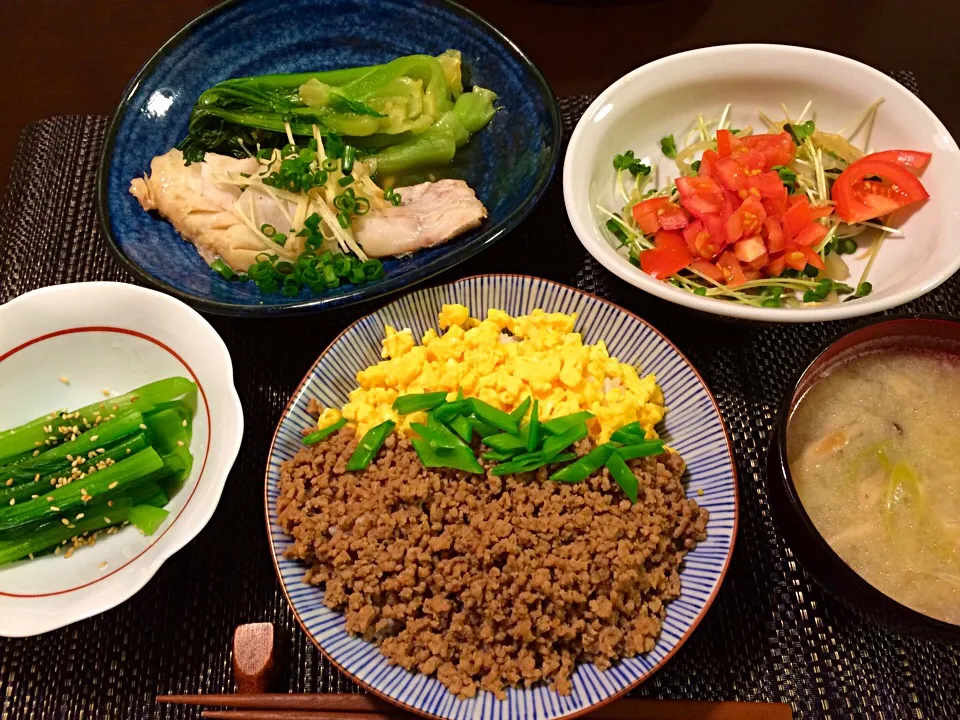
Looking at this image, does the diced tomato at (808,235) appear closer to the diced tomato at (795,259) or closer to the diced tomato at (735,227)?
the diced tomato at (795,259)

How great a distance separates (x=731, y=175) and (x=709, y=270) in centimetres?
36

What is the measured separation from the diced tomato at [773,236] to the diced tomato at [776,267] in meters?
0.03

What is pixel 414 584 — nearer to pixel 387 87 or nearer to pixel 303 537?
pixel 303 537

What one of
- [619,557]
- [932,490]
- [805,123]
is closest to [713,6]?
[805,123]

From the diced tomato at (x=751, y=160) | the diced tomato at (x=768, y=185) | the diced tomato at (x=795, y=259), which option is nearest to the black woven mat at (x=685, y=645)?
the diced tomato at (x=795, y=259)

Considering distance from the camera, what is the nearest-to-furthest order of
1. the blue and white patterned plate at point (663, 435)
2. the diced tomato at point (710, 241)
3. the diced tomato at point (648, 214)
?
the blue and white patterned plate at point (663, 435)
the diced tomato at point (710, 241)
the diced tomato at point (648, 214)

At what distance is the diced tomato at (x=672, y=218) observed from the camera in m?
2.32

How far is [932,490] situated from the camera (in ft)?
5.59

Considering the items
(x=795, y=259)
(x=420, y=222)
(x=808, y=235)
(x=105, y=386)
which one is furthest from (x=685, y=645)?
(x=105, y=386)

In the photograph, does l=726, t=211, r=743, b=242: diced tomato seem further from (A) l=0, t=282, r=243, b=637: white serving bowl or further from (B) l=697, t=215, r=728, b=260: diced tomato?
(A) l=0, t=282, r=243, b=637: white serving bowl

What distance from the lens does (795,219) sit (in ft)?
7.41

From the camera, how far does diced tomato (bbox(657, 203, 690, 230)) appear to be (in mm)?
2322

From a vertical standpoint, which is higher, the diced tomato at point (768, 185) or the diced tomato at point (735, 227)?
the diced tomato at point (768, 185)

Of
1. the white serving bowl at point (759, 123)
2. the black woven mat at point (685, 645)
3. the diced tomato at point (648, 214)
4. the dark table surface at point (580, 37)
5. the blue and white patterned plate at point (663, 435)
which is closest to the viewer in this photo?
the blue and white patterned plate at point (663, 435)
